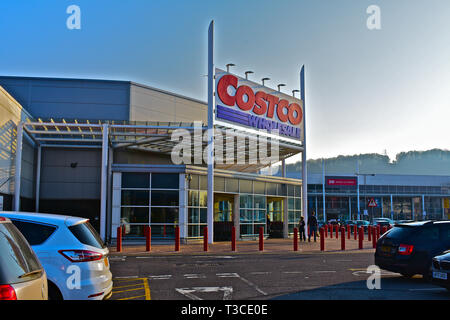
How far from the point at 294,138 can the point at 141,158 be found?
408 inches

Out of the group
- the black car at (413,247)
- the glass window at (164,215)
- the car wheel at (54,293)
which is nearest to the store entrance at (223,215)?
the glass window at (164,215)

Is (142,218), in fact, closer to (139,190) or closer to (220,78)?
(139,190)

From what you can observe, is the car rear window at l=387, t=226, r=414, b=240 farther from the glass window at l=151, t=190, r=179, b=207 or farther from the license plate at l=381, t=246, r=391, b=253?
the glass window at l=151, t=190, r=179, b=207

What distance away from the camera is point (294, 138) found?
3086 centimetres

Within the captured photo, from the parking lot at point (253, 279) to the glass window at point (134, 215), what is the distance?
21.7 feet

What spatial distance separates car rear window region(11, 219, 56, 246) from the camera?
695 centimetres

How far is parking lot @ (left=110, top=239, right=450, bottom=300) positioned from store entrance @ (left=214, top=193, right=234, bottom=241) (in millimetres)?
8274

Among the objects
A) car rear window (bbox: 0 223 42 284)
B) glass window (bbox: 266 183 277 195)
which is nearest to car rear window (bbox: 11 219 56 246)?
car rear window (bbox: 0 223 42 284)

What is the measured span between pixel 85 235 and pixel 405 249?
25.3ft

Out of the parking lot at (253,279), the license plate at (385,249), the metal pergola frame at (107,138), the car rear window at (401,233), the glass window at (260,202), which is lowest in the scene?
the parking lot at (253,279)

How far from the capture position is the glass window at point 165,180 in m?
25.2

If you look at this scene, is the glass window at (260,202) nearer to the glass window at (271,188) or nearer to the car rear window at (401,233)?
the glass window at (271,188)
